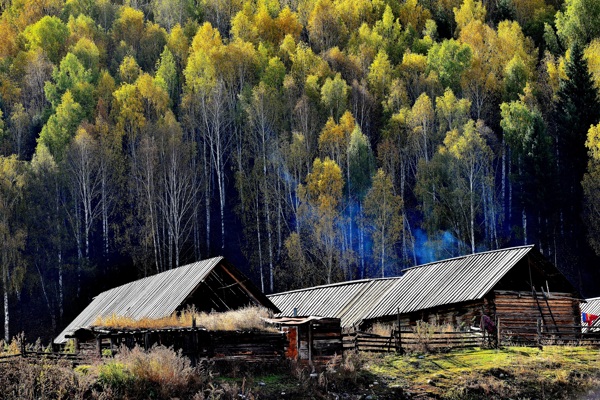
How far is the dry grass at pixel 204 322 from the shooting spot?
3344cm

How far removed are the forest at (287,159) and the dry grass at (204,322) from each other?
2940cm

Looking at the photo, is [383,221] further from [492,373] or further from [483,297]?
[492,373]

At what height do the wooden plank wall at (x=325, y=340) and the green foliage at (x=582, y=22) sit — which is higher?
the green foliage at (x=582, y=22)

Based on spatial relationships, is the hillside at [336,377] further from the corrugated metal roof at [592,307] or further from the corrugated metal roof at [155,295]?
the corrugated metal roof at [592,307]

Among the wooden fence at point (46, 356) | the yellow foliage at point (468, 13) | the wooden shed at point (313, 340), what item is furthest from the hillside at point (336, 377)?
the yellow foliage at point (468, 13)

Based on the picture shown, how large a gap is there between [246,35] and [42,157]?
1376 inches

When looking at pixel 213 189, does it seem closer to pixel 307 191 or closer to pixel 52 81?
pixel 307 191

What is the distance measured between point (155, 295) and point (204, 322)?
7310 mm

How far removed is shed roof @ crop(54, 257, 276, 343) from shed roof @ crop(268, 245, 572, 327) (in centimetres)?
858

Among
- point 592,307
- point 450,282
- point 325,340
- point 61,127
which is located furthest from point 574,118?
point 325,340

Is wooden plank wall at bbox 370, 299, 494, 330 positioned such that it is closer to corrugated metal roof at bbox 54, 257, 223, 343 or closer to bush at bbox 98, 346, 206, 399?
corrugated metal roof at bbox 54, 257, 223, 343

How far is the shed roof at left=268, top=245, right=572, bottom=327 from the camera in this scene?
43.9 m

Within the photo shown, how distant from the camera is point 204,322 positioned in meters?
34.2

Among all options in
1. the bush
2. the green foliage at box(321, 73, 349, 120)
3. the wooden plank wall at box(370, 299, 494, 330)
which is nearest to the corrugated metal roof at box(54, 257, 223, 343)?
the bush
